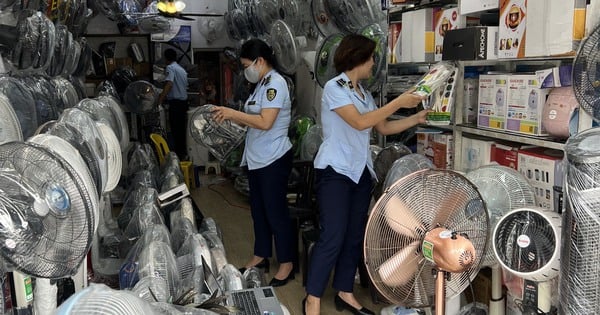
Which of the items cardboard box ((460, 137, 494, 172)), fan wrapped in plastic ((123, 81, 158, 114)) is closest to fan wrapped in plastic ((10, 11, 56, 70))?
cardboard box ((460, 137, 494, 172))

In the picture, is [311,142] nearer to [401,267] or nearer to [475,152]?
[475,152]

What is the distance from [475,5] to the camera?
8.95 ft

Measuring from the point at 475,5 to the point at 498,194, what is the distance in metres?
1.03

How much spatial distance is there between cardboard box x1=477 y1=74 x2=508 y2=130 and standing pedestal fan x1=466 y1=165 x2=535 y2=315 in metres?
0.38

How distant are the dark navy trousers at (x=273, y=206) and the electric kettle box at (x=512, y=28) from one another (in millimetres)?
1583

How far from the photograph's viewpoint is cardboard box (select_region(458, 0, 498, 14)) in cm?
270

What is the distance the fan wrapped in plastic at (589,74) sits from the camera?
6.27 ft

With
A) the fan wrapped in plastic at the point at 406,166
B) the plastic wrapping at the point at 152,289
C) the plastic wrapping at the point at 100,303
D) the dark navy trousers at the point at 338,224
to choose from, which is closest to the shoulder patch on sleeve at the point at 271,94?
the dark navy trousers at the point at 338,224

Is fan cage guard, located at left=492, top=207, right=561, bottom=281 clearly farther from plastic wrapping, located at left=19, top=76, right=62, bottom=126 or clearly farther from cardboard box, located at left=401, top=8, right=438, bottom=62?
plastic wrapping, located at left=19, top=76, right=62, bottom=126

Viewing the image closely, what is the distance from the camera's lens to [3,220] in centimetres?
134

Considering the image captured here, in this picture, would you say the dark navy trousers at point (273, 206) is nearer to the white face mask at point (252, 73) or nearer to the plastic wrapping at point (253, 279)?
the white face mask at point (252, 73)

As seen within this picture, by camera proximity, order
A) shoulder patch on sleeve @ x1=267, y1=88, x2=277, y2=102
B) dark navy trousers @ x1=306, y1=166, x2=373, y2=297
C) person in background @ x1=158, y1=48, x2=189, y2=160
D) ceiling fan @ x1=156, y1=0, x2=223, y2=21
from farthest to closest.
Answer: person in background @ x1=158, y1=48, x2=189, y2=160
ceiling fan @ x1=156, y1=0, x2=223, y2=21
shoulder patch on sleeve @ x1=267, y1=88, x2=277, y2=102
dark navy trousers @ x1=306, y1=166, x2=373, y2=297

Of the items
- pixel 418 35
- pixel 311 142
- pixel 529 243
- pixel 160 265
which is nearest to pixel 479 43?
pixel 418 35

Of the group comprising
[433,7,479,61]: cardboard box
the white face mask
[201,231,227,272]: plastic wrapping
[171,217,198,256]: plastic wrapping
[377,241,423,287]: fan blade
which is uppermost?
[433,7,479,61]: cardboard box
